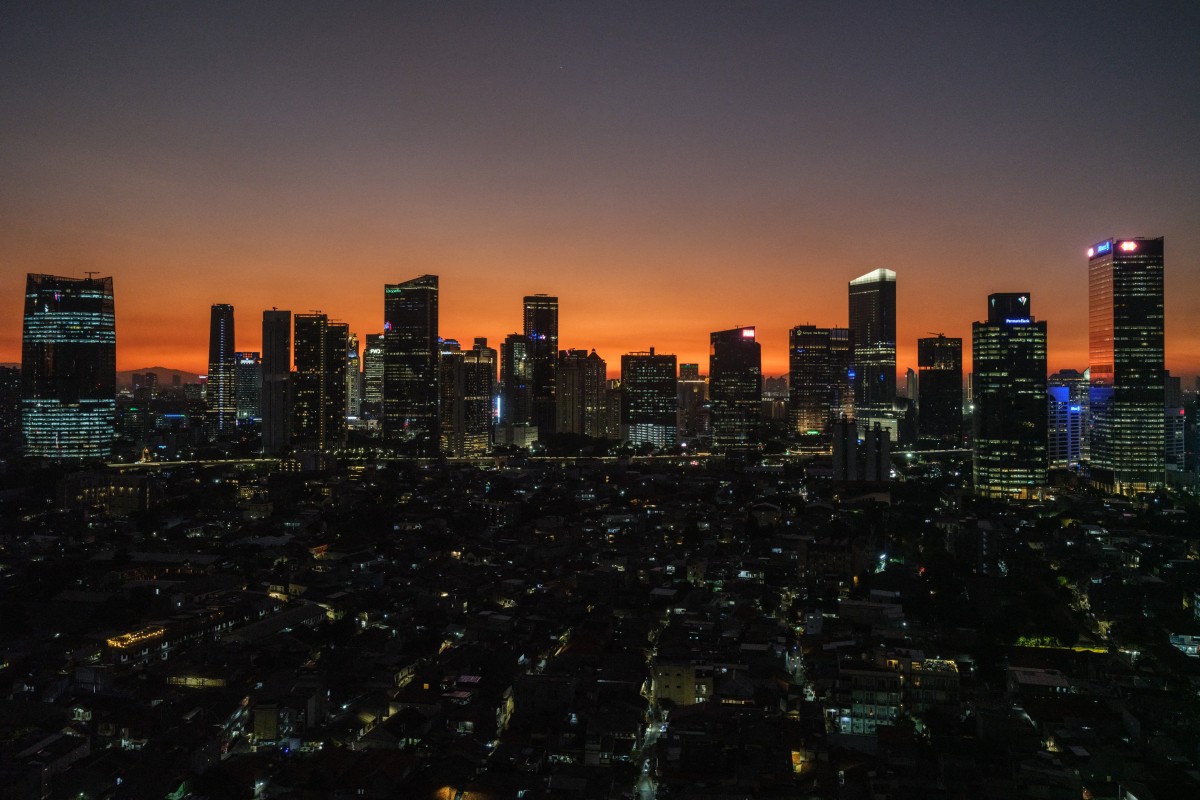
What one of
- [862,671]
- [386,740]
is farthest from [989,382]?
[386,740]

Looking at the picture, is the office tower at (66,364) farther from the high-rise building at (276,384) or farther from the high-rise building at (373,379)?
the high-rise building at (373,379)

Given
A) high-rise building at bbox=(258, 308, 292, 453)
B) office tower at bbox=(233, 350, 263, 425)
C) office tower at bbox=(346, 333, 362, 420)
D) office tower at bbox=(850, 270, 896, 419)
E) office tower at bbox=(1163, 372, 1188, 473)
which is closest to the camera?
office tower at bbox=(1163, 372, 1188, 473)

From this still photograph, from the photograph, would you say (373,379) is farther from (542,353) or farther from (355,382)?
(542,353)

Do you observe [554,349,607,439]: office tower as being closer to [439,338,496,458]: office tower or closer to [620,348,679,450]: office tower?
[620,348,679,450]: office tower

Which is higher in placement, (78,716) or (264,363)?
(264,363)

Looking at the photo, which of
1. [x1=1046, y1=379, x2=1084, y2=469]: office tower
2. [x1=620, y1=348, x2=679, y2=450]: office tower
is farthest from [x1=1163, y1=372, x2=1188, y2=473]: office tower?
[x1=620, y1=348, x2=679, y2=450]: office tower

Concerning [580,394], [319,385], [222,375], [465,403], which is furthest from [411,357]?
[222,375]

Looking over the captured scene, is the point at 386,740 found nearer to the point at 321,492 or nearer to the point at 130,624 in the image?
the point at 130,624
